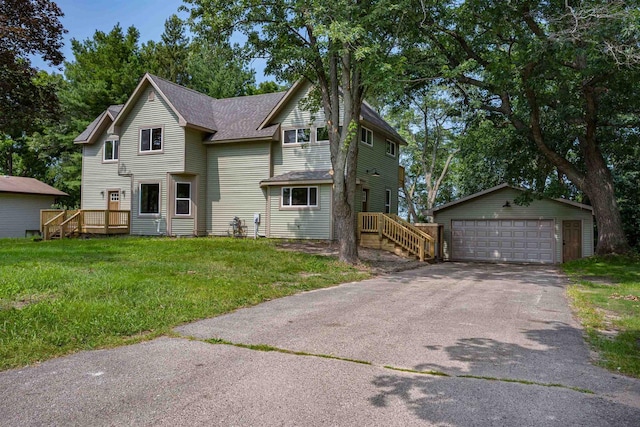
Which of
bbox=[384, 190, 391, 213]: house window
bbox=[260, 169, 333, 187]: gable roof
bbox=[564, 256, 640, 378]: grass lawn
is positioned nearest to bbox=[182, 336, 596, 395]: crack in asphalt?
bbox=[564, 256, 640, 378]: grass lawn

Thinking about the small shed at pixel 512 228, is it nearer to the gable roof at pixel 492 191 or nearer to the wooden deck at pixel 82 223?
the gable roof at pixel 492 191

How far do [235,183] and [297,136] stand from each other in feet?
12.4

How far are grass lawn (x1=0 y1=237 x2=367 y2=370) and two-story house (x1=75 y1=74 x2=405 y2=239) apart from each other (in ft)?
19.9

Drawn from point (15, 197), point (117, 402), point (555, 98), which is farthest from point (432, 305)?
point (15, 197)

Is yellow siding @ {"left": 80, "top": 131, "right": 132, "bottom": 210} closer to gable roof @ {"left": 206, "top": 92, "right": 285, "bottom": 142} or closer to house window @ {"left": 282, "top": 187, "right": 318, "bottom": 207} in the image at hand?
gable roof @ {"left": 206, "top": 92, "right": 285, "bottom": 142}

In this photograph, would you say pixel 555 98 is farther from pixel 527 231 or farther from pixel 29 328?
pixel 29 328

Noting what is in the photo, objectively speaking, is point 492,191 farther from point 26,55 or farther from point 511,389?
point 26,55

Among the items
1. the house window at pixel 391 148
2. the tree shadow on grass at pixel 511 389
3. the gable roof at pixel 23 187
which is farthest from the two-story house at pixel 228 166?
the tree shadow on grass at pixel 511 389

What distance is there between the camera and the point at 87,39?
35250mm

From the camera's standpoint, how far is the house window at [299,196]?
19.1 metres

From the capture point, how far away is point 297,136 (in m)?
19.9

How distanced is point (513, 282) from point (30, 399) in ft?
35.3

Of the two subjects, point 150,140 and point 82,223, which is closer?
point 82,223

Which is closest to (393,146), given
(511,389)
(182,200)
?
(182,200)
